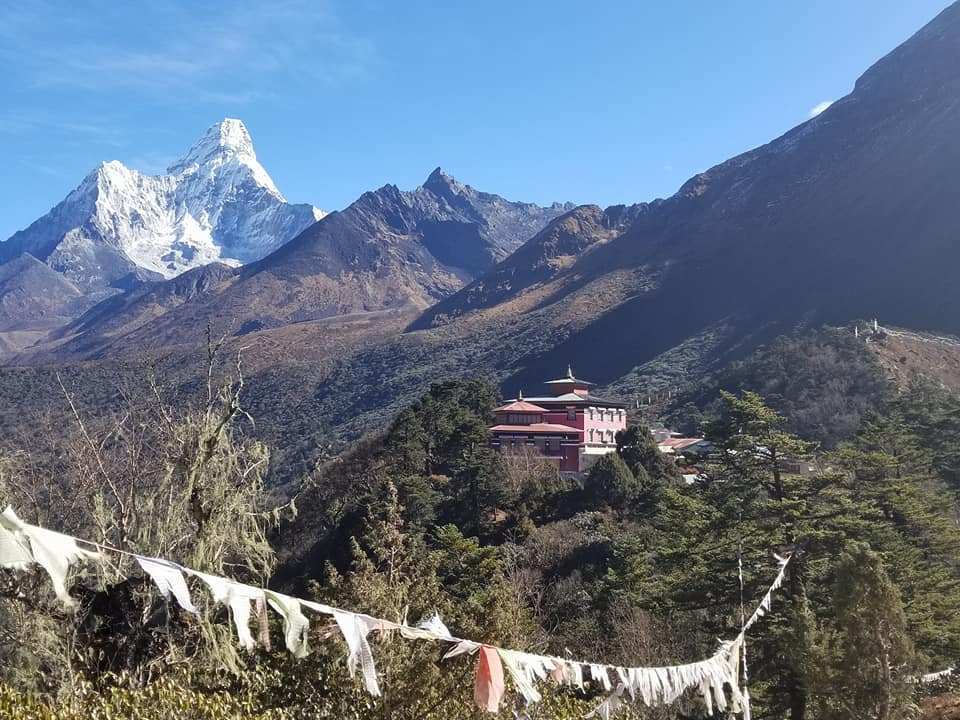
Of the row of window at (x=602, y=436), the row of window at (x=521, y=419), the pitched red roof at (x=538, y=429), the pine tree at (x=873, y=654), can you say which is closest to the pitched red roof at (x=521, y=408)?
the row of window at (x=521, y=419)

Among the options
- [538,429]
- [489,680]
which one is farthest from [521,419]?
[489,680]

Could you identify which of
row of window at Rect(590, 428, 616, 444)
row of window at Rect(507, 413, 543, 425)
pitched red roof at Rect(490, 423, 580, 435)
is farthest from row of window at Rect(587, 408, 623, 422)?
row of window at Rect(507, 413, 543, 425)

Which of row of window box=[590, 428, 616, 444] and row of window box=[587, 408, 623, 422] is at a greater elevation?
row of window box=[587, 408, 623, 422]

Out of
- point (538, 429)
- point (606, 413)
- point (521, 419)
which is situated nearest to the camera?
point (538, 429)

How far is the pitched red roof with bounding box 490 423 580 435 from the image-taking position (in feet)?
129

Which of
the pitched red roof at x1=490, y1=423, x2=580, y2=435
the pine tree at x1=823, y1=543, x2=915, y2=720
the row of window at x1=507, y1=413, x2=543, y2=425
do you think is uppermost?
the row of window at x1=507, y1=413, x2=543, y2=425

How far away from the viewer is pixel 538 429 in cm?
3928

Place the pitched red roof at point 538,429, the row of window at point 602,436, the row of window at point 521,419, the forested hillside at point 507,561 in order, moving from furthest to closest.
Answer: the row of window at point 602,436 < the row of window at point 521,419 < the pitched red roof at point 538,429 < the forested hillside at point 507,561

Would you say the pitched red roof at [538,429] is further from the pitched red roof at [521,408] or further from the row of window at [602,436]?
the row of window at [602,436]

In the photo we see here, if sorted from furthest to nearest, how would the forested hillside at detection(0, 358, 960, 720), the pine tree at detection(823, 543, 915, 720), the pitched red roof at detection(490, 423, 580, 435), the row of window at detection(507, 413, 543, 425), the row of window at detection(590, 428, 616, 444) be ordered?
the row of window at detection(590, 428, 616, 444) → the row of window at detection(507, 413, 543, 425) → the pitched red roof at detection(490, 423, 580, 435) → the pine tree at detection(823, 543, 915, 720) → the forested hillside at detection(0, 358, 960, 720)

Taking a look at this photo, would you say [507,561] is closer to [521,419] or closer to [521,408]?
[521,419]

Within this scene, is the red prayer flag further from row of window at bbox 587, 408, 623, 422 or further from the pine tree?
row of window at bbox 587, 408, 623, 422

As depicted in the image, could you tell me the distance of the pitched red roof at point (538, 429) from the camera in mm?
39219

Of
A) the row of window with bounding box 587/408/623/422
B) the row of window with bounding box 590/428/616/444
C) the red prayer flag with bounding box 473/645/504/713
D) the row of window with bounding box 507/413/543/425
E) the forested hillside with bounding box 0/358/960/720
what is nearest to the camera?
the red prayer flag with bounding box 473/645/504/713
